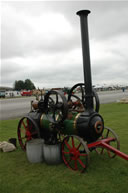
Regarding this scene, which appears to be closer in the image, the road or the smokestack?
the smokestack

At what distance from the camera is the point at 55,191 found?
3.20 m

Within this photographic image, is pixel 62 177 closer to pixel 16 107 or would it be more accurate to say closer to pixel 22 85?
pixel 16 107

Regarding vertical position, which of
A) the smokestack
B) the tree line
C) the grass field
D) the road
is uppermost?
the tree line

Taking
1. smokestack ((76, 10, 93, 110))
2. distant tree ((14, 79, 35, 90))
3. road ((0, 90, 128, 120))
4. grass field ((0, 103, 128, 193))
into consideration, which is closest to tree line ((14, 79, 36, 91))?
distant tree ((14, 79, 35, 90))

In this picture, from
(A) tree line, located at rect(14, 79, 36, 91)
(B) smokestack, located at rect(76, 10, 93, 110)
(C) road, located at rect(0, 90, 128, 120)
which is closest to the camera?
(B) smokestack, located at rect(76, 10, 93, 110)

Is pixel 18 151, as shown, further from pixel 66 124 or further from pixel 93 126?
pixel 93 126

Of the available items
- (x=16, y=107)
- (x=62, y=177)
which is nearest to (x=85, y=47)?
(x=62, y=177)

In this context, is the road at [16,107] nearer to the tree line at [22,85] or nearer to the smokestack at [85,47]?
the smokestack at [85,47]

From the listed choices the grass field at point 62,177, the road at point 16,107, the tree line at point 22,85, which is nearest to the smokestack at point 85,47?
the grass field at point 62,177

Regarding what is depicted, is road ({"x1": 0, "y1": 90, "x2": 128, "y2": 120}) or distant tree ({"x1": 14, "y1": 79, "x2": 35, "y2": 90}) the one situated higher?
distant tree ({"x1": 14, "y1": 79, "x2": 35, "y2": 90})

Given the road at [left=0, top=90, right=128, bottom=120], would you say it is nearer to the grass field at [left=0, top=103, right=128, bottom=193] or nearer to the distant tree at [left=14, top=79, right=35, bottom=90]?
the grass field at [left=0, top=103, right=128, bottom=193]

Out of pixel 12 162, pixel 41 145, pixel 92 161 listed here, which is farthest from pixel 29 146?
pixel 92 161

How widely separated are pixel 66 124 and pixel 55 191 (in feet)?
4.59

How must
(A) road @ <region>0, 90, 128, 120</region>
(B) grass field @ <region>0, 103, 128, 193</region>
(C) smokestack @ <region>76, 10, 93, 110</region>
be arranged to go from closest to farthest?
(B) grass field @ <region>0, 103, 128, 193</region> < (C) smokestack @ <region>76, 10, 93, 110</region> < (A) road @ <region>0, 90, 128, 120</region>
